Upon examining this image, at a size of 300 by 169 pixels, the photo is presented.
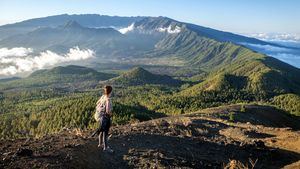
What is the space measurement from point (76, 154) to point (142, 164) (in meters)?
3.47

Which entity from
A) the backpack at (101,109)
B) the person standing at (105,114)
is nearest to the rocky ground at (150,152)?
the person standing at (105,114)

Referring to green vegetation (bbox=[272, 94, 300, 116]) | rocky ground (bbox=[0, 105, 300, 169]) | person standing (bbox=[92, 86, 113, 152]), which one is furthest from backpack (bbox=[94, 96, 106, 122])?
green vegetation (bbox=[272, 94, 300, 116])

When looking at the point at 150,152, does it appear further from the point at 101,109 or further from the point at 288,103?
the point at 288,103

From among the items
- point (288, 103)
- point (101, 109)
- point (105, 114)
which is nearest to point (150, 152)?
point (105, 114)

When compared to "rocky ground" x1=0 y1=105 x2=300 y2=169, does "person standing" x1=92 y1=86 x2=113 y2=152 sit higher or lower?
higher

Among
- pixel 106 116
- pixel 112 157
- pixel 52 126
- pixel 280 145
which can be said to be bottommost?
pixel 52 126

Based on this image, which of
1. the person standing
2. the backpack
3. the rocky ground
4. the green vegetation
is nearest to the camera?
the rocky ground

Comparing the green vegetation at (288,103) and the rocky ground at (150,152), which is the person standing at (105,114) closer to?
the rocky ground at (150,152)

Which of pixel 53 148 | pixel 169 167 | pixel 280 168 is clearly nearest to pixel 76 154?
pixel 53 148

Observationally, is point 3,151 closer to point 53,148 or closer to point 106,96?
point 53,148

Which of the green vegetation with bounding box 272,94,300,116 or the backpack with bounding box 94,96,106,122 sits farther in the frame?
the green vegetation with bounding box 272,94,300,116

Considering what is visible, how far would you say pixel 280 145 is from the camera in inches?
1300

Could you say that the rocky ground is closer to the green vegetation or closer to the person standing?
the person standing

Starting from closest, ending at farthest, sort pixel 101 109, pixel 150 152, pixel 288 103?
pixel 101 109
pixel 150 152
pixel 288 103
